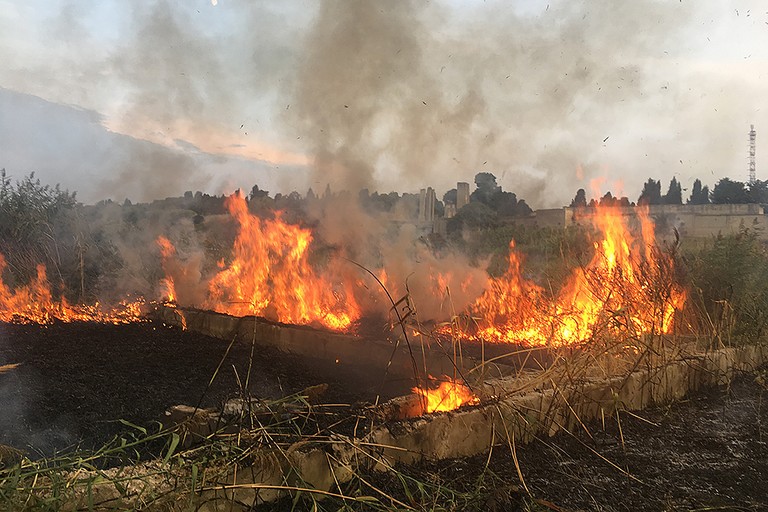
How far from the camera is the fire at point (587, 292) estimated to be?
22.8 ft

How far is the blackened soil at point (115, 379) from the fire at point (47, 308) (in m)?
1.39

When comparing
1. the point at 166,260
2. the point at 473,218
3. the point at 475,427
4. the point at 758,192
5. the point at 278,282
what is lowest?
the point at 475,427

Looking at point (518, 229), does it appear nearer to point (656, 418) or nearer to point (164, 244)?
point (164, 244)

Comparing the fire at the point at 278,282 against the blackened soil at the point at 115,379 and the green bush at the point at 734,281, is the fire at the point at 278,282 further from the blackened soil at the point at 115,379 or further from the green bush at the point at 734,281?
the green bush at the point at 734,281

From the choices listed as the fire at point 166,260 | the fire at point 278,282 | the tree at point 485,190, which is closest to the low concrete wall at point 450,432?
the fire at point 278,282

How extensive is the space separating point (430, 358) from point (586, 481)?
12.3 feet

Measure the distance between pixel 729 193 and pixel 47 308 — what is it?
38394 mm

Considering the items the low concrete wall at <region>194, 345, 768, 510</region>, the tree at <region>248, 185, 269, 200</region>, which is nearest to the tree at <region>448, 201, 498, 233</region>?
the tree at <region>248, 185, 269, 200</region>

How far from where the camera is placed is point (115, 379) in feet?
→ 22.3

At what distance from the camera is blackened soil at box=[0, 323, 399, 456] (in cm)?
496

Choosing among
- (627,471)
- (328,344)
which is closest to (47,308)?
(328,344)

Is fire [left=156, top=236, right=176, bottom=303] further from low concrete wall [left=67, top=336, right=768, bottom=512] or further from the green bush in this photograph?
the green bush

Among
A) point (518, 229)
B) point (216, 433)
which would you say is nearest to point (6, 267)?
point (216, 433)

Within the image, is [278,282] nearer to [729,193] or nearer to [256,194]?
[256,194]
